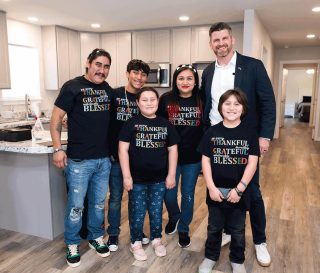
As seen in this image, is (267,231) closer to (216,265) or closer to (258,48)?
(216,265)

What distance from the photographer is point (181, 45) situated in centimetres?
527

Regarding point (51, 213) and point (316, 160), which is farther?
point (316, 160)

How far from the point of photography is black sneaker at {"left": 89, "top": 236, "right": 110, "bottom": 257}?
2.21 metres

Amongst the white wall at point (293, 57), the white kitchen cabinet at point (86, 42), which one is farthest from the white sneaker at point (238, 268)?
the white wall at point (293, 57)

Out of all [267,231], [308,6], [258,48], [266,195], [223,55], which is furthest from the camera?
[258,48]

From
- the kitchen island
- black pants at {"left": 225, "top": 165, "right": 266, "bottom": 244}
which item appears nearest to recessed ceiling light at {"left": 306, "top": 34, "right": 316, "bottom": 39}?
black pants at {"left": 225, "top": 165, "right": 266, "bottom": 244}

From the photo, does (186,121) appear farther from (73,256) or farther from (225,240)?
(73,256)

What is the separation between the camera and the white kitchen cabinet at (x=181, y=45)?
521 cm

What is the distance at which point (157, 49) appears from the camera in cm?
542

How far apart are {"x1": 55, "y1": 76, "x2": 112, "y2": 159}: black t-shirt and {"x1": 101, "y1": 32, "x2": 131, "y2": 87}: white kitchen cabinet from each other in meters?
3.78

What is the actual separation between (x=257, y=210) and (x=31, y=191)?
5.66 feet

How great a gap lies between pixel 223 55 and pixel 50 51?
13.1ft

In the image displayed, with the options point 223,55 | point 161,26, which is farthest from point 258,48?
point 223,55

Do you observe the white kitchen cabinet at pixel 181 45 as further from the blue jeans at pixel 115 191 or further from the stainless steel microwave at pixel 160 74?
the blue jeans at pixel 115 191
